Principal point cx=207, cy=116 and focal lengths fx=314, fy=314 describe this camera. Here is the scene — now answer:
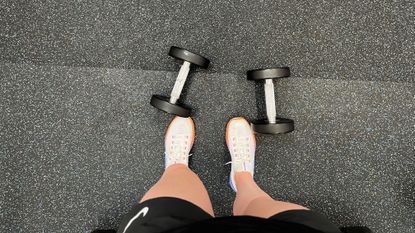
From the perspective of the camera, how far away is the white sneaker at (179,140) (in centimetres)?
108

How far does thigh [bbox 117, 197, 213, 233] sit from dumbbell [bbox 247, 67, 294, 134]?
406 mm

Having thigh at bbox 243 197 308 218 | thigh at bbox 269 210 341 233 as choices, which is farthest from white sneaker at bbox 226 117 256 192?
thigh at bbox 269 210 341 233

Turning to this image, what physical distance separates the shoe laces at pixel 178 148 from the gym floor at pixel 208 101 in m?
0.05

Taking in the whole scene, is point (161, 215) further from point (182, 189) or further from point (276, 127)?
point (276, 127)

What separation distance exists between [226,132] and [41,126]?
65 cm

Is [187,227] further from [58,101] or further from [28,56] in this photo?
[28,56]

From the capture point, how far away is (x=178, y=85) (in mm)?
1037

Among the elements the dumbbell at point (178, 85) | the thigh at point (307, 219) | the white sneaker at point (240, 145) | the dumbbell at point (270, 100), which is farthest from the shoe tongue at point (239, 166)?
the thigh at point (307, 219)

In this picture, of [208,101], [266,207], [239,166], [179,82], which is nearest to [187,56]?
[179,82]

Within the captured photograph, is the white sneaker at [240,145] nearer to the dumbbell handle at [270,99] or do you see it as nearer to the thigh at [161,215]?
the dumbbell handle at [270,99]

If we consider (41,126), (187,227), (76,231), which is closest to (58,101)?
(41,126)

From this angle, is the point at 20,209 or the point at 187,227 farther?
the point at 20,209

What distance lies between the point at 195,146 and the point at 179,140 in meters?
A: 0.07

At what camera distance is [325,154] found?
3.72 feet
